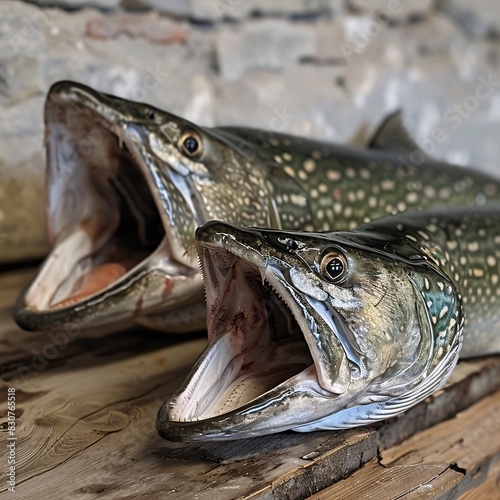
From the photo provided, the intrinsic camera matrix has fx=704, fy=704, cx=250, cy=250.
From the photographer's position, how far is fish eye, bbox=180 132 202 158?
1373 millimetres

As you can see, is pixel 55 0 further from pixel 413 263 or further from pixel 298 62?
pixel 413 263

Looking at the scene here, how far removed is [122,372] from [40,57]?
93 centimetres

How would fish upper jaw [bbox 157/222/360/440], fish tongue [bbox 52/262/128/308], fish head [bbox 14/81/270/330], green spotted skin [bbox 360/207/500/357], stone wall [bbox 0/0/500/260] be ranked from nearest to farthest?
fish upper jaw [bbox 157/222/360/440]
green spotted skin [bbox 360/207/500/357]
fish head [bbox 14/81/270/330]
fish tongue [bbox 52/262/128/308]
stone wall [bbox 0/0/500/260]

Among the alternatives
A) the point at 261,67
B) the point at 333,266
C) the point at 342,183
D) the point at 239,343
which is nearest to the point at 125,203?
the point at 342,183

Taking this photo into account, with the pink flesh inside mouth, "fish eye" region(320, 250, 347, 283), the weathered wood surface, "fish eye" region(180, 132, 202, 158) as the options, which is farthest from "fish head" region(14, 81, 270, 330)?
"fish eye" region(320, 250, 347, 283)

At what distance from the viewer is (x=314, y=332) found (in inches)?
37.9

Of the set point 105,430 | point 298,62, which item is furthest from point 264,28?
point 105,430

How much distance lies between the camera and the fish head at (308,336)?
0.97 metres

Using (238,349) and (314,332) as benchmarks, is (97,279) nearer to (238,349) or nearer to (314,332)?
(238,349)

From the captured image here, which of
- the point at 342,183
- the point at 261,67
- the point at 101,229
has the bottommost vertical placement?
the point at 101,229

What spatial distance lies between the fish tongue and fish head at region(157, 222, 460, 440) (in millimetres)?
425

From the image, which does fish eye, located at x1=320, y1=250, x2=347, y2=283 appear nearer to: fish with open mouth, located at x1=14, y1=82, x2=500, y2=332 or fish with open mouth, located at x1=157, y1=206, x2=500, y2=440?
fish with open mouth, located at x1=157, y1=206, x2=500, y2=440

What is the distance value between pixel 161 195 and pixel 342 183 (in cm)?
46

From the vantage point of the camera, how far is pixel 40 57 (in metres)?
1.84
